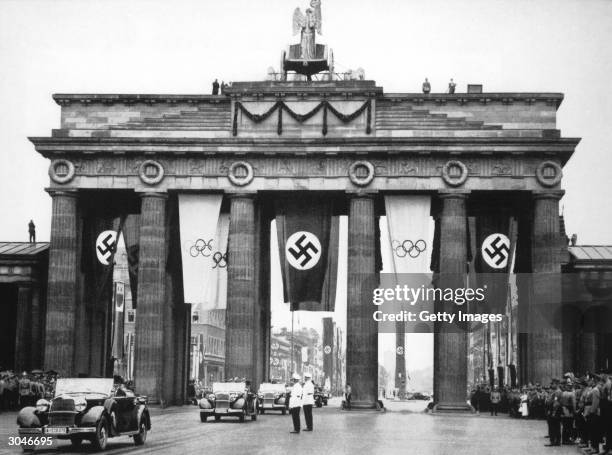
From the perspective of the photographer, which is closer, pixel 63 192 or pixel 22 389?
pixel 22 389

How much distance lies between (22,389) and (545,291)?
31.1 metres

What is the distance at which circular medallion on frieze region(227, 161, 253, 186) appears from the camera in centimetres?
6531

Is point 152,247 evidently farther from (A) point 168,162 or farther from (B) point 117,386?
(B) point 117,386

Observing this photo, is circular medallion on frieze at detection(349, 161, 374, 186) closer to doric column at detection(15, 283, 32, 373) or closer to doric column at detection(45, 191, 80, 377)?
doric column at detection(45, 191, 80, 377)

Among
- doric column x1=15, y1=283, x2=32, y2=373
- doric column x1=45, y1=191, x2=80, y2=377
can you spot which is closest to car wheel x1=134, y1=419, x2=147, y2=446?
doric column x1=45, y1=191, x2=80, y2=377

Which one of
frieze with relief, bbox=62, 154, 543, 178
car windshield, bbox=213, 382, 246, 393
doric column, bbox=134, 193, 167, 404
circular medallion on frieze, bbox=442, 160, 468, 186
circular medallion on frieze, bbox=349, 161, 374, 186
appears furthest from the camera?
circular medallion on frieze, bbox=349, 161, 374, 186

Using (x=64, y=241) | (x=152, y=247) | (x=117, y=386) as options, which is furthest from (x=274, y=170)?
(x=117, y=386)

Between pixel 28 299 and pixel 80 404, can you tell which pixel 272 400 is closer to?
pixel 28 299

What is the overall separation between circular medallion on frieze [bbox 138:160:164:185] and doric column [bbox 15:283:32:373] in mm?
11216

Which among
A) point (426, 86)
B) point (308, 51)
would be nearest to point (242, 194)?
point (308, 51)

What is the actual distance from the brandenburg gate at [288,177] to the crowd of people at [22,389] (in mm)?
6681

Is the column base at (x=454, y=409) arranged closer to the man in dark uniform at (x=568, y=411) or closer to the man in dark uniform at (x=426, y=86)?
the man in dark uniform at (x=426, y=86)

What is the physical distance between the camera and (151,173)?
6575cm

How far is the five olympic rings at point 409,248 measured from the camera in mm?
63500
